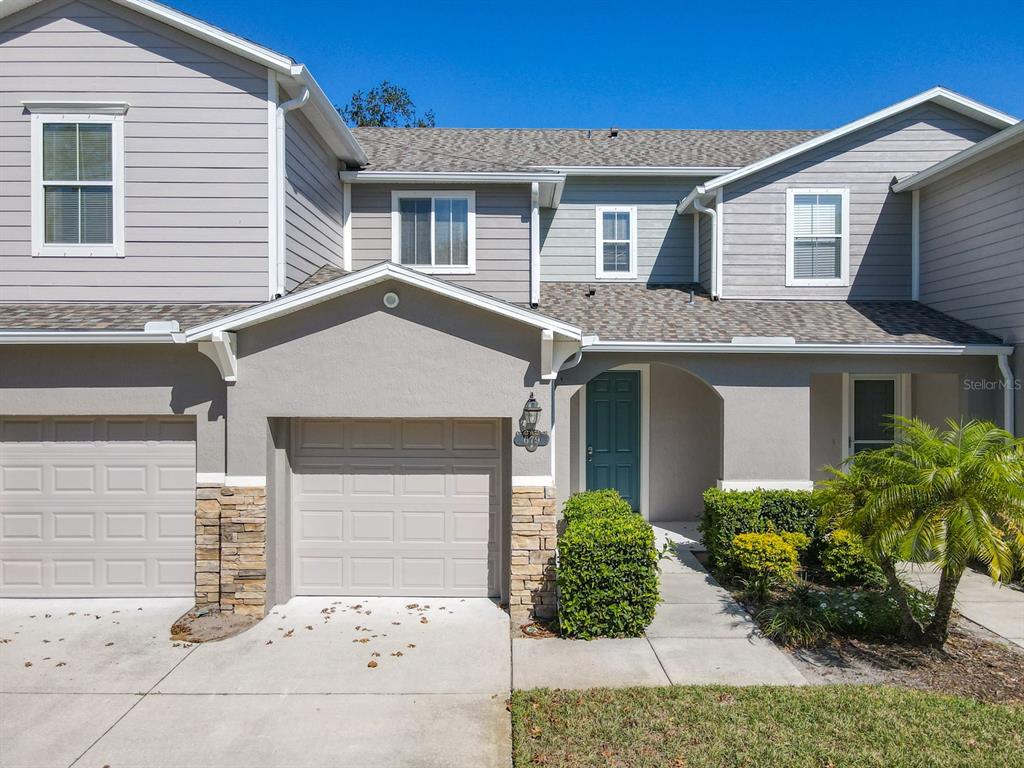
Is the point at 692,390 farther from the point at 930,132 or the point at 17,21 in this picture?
the point at 17,21

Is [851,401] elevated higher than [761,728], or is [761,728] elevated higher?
[851,401]

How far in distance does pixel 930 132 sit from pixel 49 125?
41.5ft

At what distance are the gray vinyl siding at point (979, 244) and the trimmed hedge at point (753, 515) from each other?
12.2 ft

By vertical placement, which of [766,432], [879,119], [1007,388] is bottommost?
[766,432]

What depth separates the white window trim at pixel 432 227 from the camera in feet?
34.1

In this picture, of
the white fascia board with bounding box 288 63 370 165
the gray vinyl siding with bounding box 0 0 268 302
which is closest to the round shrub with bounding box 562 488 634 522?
the gray vinyl siding with bounding box 0 0 268 302

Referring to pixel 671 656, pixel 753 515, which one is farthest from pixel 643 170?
pixel 671 656

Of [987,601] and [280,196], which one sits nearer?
[987,601]

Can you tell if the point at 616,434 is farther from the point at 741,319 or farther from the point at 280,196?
the point at 280,196

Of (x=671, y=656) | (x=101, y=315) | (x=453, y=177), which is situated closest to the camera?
(x=671, y=656)

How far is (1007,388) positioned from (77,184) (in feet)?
40.0

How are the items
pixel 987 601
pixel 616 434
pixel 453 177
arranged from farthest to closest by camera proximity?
pixel 616 434, pixel 453 177, pixel 987 601

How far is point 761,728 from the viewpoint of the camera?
195 inches

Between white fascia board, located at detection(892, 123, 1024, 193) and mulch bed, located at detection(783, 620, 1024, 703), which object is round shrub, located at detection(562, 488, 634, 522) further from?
white fascia board, located at detection(892, 123, 1024, 193)
